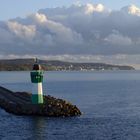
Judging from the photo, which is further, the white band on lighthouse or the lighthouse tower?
the white band on lighthouse

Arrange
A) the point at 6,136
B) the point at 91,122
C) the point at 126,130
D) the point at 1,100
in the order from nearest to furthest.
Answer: the point at 6,136
the point at 126,130
the point at 91,122
the point at 1,100

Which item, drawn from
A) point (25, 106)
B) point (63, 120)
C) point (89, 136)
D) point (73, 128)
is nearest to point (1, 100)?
point (25, 106)

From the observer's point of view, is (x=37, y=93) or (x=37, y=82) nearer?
(x=37, y=82)

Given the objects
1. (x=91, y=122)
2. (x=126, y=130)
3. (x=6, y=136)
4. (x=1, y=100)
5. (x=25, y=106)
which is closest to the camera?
(x=6, y=136)

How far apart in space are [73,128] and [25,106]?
853 centimetres

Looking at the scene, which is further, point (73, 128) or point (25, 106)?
point (25, 106)

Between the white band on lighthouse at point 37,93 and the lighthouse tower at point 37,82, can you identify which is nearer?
the lighthouse tower at point 37,82

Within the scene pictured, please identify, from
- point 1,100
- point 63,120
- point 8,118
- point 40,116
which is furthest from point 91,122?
point 1,100

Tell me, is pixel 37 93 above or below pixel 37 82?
below

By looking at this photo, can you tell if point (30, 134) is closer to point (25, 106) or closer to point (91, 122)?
point (91, 122)

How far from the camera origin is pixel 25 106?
131 feet

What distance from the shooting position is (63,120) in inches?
1419

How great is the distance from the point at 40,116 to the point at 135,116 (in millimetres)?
8669

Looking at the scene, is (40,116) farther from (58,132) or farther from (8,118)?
(58,132)
